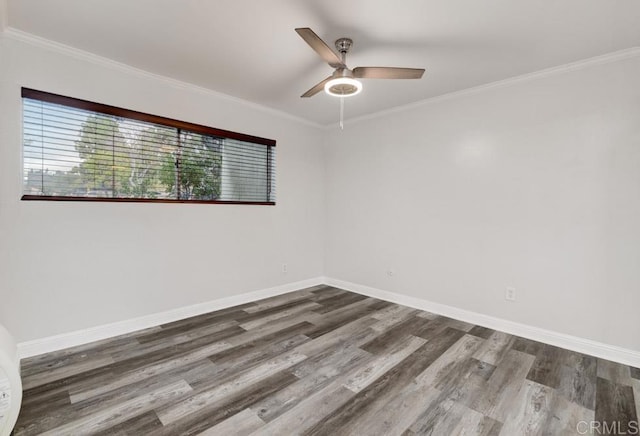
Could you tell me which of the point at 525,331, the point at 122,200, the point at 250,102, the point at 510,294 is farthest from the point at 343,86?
the point at 525,331

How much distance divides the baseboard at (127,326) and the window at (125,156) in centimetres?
118

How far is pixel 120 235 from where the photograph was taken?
9.29 feet

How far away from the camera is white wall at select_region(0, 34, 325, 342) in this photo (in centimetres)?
233

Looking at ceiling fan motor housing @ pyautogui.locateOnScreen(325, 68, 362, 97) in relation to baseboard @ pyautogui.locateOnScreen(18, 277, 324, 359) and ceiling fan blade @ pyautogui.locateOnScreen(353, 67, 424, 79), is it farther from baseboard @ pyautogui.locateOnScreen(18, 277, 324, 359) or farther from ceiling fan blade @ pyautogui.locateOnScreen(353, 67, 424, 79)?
baseboard @ pyautogui.locateOnScreen(18, 277, 324, 359)

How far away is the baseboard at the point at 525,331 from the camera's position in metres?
2.47

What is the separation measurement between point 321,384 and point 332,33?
256cm

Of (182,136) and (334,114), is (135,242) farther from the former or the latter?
(334,114)

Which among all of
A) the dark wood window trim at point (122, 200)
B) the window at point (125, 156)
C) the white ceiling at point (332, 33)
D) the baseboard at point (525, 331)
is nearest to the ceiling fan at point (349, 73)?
the white ceiling at point (332, 33)

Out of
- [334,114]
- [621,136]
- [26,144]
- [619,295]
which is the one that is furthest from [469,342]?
[26,144]

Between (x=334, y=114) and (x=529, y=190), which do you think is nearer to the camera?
(x=529, y=190)

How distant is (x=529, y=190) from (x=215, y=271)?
11.4ft

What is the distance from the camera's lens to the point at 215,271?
11.6 feet

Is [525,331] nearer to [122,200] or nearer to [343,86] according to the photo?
[343,86]

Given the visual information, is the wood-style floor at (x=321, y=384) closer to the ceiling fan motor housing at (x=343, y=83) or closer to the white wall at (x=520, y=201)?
the white wall at (x=520, y=201)
